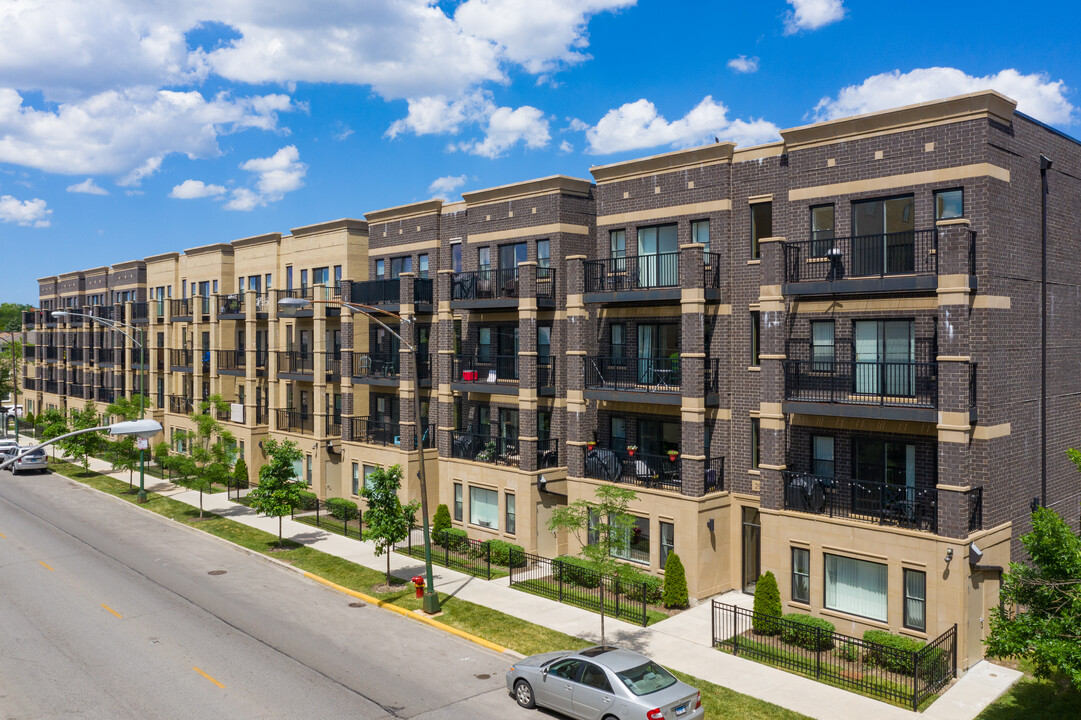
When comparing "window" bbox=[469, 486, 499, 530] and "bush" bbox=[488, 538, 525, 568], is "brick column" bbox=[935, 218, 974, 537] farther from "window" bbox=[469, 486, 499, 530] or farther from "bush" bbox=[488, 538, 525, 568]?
"window" bbox=[469, 486, 499, 530]

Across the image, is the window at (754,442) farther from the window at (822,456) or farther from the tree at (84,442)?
the tree at (84,442)

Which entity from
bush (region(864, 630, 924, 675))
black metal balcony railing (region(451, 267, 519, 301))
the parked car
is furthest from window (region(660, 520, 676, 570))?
black metal balcony railing (region(451, 267, 519, 301))

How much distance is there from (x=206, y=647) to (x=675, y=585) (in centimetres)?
1352

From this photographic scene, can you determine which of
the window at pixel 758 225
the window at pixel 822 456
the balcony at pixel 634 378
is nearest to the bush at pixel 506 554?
the balcony at pixel 634 378

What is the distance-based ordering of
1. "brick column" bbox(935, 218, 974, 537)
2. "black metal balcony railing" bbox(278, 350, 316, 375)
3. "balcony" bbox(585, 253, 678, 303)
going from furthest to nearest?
"black metal balcony railing" bbox(278, 350, 316, 375) → "balcony" bbox(585, 253, 678, 303) → "brick column" bbox(935, 218, 974, 537)

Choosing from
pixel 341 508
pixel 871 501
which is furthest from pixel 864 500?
pixel 341 508

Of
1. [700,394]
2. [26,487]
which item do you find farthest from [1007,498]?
[26,487]

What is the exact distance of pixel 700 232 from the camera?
26953 mm

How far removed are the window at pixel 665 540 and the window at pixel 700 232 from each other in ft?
30.3

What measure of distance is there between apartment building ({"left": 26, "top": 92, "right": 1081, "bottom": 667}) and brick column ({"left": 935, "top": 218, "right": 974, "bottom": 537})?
0.05m

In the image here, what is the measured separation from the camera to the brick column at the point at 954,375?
19.7 meters

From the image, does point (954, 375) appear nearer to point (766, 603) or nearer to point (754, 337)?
point (754, 337)

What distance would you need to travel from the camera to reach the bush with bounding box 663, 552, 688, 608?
24.5 meters

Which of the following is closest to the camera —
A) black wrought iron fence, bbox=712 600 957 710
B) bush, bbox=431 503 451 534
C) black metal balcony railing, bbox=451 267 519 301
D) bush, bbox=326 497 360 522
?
black wrought iron fence, bbox=712 600 957 710
